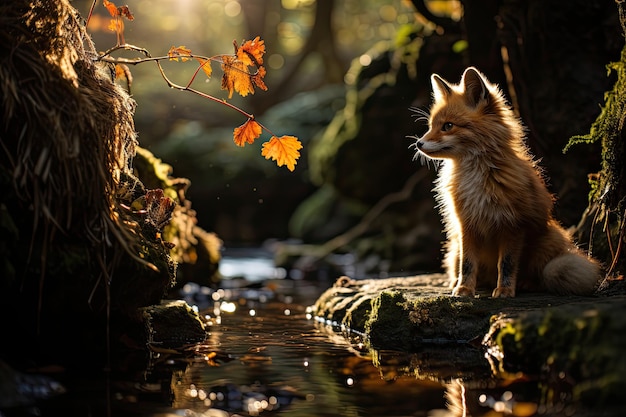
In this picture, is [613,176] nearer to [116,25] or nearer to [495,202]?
[495,202]

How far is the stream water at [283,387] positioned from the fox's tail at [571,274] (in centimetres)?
138

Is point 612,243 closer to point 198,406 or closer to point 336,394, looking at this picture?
point 336,394

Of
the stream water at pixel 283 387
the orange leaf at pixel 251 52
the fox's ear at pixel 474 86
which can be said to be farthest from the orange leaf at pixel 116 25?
the fox's ear at pixel 474 86

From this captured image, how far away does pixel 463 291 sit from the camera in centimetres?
538

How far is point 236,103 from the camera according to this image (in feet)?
87.2

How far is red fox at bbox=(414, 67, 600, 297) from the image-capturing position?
521cm

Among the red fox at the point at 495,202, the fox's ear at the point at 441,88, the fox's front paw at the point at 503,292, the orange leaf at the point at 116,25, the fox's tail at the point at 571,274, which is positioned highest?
the orange leaf at the point at 116,25

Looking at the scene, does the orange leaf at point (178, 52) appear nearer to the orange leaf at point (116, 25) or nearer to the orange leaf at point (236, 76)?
the orange leaf at point (236, 76)

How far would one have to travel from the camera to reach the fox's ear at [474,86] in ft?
18.0

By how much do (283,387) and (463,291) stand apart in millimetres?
2097

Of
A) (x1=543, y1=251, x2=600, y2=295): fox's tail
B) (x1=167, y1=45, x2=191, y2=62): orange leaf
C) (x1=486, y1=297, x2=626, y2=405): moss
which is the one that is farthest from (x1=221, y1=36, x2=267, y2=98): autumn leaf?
(x1=543, y1=251, x2=600, y2=295): fox's tail

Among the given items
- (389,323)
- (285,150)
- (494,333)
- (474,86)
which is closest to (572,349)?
(494,333)

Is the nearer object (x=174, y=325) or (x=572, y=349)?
(x=572, y=349)

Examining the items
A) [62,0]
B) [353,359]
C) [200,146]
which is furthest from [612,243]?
[200,146]
